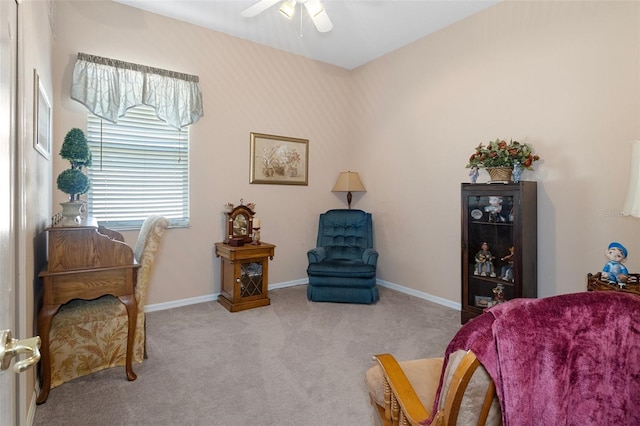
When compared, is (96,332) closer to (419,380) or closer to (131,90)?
(419,380)

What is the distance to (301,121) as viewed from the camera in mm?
4652

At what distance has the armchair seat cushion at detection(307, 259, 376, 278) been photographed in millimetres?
3781

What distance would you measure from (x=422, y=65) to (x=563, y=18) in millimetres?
1458

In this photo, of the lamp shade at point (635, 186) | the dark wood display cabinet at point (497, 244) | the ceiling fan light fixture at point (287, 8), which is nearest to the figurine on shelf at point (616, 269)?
the lamp shade at point (635, 186)

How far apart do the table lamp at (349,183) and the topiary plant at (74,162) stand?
308 cm

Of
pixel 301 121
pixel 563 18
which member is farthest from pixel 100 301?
pixel 563 18

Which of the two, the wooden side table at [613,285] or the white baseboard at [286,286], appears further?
the white baseboard at [286,286]

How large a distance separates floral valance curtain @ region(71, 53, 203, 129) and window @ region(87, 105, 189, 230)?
0.38 feet

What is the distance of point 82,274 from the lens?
2.17m

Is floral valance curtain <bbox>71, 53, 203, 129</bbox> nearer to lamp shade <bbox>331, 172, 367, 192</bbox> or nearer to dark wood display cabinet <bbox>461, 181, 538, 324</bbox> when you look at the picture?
lamp shade <bbox>331, 172, 367, 192</bbox>

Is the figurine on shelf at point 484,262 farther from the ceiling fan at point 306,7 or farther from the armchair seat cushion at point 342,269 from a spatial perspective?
the ceiling fan at point 306,7

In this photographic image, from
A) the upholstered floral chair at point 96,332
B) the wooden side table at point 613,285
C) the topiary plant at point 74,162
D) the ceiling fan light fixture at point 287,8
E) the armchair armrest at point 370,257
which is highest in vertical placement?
the ceiling fan light fixture at point 287,8

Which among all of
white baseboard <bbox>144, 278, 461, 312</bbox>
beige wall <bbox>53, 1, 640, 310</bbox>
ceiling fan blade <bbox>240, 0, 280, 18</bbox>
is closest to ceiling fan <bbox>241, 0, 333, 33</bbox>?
ceiling fan blade <bbox>240, 0, 280, 18</bbox>

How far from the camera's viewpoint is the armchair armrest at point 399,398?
1.06 meters
